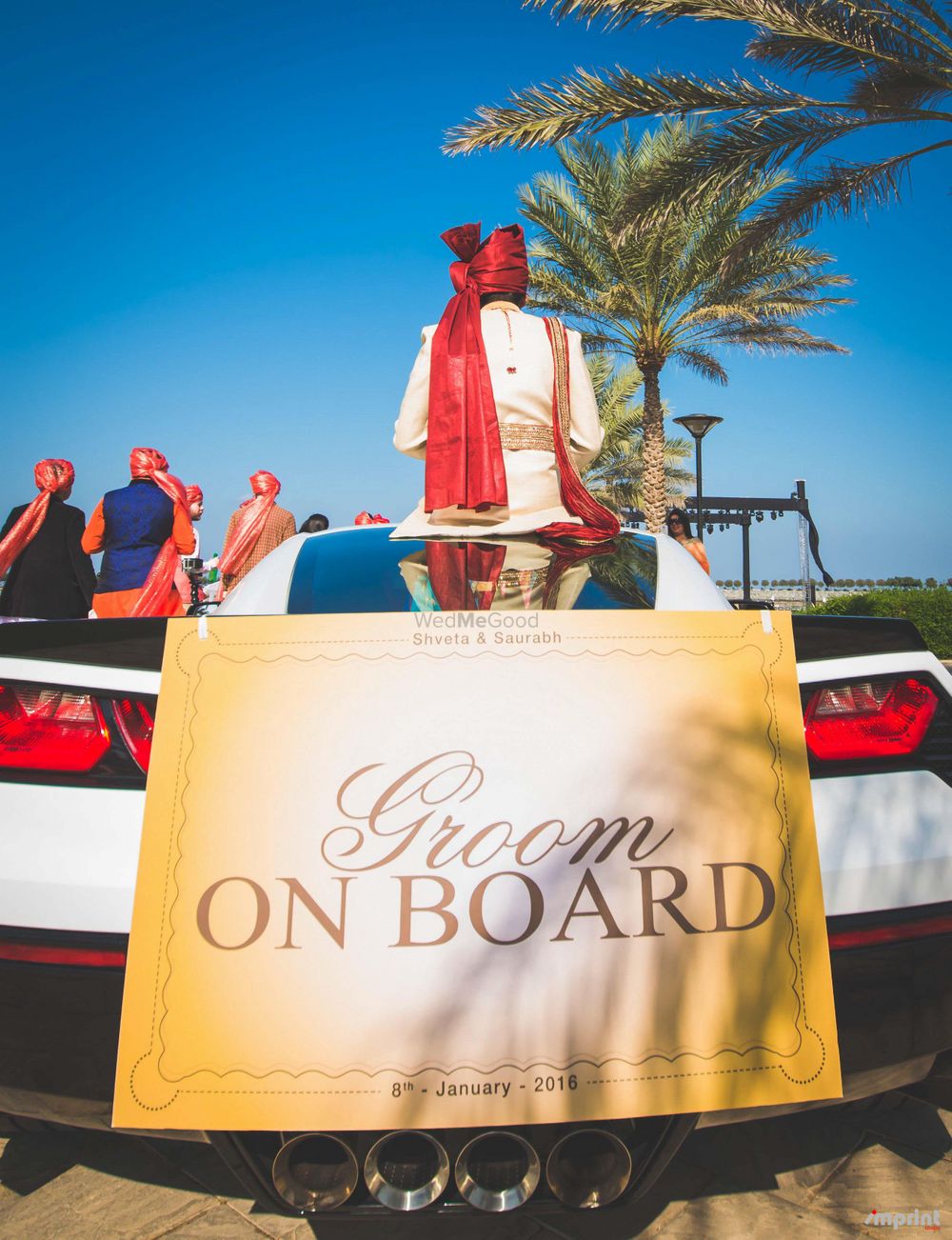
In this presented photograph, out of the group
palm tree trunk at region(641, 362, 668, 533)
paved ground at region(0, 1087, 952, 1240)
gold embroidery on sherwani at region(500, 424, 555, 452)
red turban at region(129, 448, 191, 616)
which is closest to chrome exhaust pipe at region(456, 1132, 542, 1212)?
paved ground at region(0, 1087, 952, 1240)

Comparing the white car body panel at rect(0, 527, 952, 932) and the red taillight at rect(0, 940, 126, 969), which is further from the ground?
the white car body panel at rect(0, 527, 952, 932)

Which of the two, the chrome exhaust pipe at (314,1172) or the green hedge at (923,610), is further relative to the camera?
the green hedge at (923,610)

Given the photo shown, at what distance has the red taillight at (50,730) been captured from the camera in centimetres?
156

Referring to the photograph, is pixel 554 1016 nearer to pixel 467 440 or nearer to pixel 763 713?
pixel 763 713

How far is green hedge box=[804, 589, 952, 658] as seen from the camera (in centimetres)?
1441

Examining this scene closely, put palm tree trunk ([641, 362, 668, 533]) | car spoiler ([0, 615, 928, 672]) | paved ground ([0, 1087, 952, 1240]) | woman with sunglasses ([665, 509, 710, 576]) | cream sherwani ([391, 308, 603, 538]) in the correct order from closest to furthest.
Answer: car spoiler ([0, 615, 928, 672])
paved ground ([0, 1087, 952, 1240])
cream sherwani ([391, 308, 603, 538])
woman with sunglasses ([665, 509, 710, 576])
palm tree trunk ([641, 362, 668, 533])

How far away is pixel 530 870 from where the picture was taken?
4.71 ft

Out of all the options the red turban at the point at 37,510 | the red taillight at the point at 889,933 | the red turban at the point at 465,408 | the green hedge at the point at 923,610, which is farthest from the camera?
the green hedge at the point at 923,610

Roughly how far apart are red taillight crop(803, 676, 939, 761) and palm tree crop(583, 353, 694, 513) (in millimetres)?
18624

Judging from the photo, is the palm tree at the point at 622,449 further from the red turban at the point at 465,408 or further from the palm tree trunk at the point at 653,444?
the red turban at the point at 465,408

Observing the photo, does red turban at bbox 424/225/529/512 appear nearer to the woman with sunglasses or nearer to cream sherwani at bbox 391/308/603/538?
cream sherwani at bbox 391/308/603/538

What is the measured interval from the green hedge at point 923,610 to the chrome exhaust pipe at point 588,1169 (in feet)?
43.2

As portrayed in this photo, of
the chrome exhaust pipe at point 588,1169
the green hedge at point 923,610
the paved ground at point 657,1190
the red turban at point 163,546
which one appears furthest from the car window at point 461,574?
the green hedge at point 923,610

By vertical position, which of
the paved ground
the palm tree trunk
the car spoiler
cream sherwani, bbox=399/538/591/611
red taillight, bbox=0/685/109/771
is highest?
the palm tree trunk
